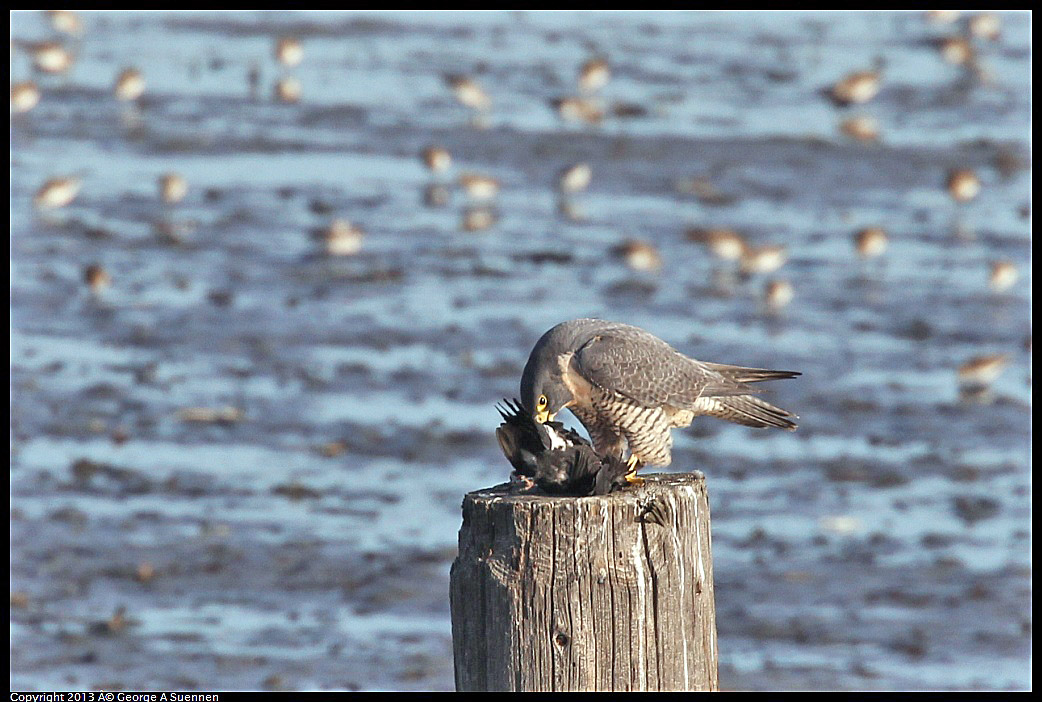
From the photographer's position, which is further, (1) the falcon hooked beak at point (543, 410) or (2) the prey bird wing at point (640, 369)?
(2) the prey bird wing at point (640, 369)

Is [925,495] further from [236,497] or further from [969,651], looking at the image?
[236,497]

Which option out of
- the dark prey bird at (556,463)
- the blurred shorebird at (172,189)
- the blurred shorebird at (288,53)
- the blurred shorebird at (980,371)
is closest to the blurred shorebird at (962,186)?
the blurred shorebird at (980,371)

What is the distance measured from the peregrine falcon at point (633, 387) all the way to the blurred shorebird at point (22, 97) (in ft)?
48.9

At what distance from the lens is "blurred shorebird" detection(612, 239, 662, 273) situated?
Result: 13531mm

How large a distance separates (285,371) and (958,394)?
4.88m

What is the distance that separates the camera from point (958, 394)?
11.3 meters

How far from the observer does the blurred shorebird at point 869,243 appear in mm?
14219

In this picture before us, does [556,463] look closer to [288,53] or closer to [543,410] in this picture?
[543,410]

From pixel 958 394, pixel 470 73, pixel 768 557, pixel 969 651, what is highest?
pixel 470 73

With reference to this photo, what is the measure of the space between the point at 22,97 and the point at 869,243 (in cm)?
1070

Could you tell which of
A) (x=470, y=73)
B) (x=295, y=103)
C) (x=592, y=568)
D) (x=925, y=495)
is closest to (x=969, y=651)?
(x=925, y=495)

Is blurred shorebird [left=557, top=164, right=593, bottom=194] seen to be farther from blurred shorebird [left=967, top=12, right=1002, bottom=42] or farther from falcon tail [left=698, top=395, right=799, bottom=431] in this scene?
blurred shorebird [left=967, top=12, right=1002, bottom=42]

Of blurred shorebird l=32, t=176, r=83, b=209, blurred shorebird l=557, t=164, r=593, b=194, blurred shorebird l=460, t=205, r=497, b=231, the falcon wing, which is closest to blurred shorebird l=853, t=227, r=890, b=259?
blurred shorebird l=557, t=164, r=593, b=194

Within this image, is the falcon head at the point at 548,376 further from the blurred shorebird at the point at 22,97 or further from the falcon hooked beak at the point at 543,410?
the blurred shorebird at the point at 22,97
